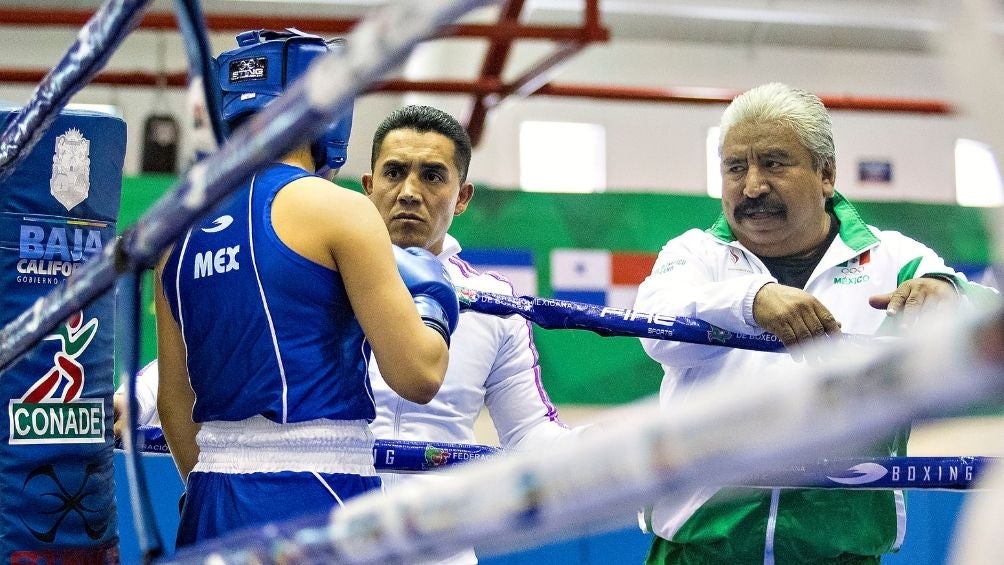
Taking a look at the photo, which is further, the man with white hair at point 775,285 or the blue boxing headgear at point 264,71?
the man with white hair at point 775,285

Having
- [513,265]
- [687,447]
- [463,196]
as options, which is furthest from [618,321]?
[513,265]

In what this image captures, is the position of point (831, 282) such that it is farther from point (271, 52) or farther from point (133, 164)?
point (133, 164)

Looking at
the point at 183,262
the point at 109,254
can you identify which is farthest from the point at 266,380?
the point at 109,254

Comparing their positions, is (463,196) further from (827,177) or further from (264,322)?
(264,322)

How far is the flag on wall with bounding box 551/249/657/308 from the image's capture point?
3699mm

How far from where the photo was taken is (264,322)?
1.28 metres

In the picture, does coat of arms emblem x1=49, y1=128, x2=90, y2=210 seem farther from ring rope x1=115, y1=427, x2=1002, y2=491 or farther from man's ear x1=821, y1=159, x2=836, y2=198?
man's ear x1=821, y1=159, x2=836, y2=198

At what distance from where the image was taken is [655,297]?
Result: 6.40 feet

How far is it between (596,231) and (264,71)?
2.49 metres

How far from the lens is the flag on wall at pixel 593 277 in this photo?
3699 mm

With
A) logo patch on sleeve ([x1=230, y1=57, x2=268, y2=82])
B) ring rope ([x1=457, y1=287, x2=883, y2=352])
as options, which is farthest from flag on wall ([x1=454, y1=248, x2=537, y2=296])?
logo patch on sleeve ([x1=230, y1=57, x2=268, y2=82])

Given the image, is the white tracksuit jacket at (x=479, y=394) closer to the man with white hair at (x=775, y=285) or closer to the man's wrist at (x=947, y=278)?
the man with white hair at (x=775, y=285)

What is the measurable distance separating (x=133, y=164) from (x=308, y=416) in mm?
7580

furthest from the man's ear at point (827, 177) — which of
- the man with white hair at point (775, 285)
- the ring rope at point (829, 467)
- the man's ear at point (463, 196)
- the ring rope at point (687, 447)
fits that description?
the ring rope at point (687, 447)
